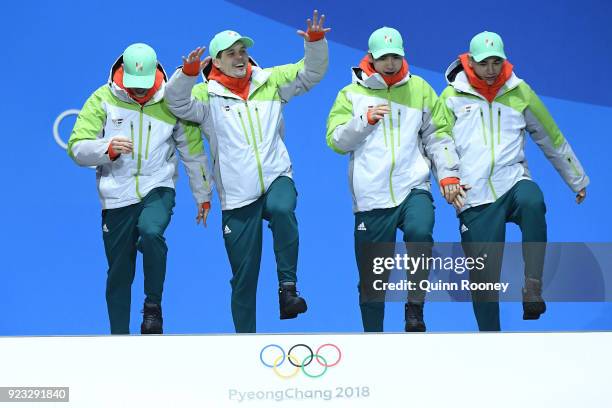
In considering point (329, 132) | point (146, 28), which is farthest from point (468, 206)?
point (146, 28)

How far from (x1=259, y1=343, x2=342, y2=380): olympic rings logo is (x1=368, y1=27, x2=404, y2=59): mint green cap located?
4.93 feet

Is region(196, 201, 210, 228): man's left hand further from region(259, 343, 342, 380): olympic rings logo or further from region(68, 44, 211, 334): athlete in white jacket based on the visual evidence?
region(259, 343, 342, 380): olympic rings logo

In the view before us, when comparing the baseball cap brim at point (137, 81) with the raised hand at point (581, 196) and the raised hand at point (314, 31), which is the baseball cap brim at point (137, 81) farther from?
the raised hand at point (581, 196)

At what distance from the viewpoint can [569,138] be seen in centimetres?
840

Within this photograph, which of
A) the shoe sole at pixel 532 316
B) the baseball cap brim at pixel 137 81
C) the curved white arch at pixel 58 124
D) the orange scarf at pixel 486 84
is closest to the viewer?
the baseball cap brim at pixel 137 81

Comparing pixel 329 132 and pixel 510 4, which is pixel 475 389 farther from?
pixel 510 4

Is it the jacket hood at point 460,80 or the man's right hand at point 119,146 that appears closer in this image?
the man's right hand at point 119,146

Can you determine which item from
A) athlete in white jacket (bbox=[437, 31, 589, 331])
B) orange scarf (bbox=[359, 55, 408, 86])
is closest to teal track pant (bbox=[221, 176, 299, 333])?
orange scarf (bbox=[359, 55, 408, 86])

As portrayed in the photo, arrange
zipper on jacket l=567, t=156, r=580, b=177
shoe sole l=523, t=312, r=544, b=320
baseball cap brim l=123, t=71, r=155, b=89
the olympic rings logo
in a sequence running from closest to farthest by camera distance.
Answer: the olympic rings logo < baseball cap brim l=123, t=71, r=155, b=89 < shoe sole l=523, t=312, r=544, b=320 < zipper on jacket l=567, t=156, r=580, b=177

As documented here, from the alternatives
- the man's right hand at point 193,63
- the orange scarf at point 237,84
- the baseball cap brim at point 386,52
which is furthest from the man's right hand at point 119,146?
the baseball cap brim at point 386,52

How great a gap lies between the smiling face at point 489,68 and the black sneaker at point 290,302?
4.74 ft

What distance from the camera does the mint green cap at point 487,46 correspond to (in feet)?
24.8

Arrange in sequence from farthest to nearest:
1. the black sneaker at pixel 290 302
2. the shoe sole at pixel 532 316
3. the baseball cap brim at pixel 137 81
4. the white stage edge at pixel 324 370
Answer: the shoe sole at pixel 532 316 < the baseball cap brim at pixel 137 81 < the black sneaker at pixel 290 302 < the white stage edge at pixel 324 370

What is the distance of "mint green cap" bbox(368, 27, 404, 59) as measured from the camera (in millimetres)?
7445
